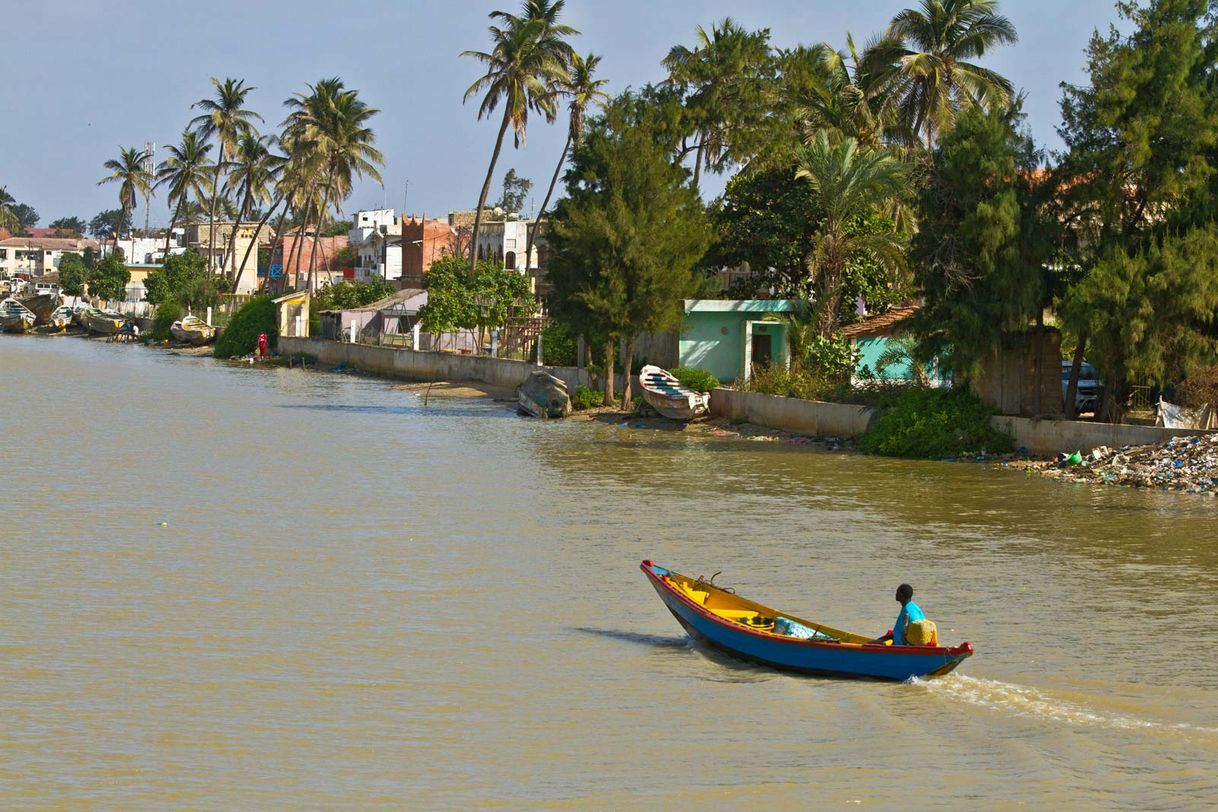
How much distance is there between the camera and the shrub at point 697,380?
125ft

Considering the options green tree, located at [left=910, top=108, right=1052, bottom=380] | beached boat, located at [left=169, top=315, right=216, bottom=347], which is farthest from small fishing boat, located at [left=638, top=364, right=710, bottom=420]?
beached boat, located at [left=169, top=315, right=216, bottom=347]

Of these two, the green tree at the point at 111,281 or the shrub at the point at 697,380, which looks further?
the green tree at the point at 111,281

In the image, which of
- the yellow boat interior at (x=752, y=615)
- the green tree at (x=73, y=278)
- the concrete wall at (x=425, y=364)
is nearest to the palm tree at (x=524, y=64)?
the concrete wall at (x=425, y=364)

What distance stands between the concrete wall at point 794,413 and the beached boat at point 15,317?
8361 cm

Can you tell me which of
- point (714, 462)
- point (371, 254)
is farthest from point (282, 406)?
point (371, 254)

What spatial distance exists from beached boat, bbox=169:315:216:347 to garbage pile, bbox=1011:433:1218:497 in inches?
2504

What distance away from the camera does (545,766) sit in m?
10.8

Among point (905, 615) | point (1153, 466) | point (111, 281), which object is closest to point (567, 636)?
point (905, 615)

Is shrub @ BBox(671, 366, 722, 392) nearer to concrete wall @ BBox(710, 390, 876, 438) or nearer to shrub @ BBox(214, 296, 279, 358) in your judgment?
concrete wall @ BBox(710, 390, 876, 438)

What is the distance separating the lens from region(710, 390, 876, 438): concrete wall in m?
32.9

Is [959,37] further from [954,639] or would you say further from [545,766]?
[545,766]

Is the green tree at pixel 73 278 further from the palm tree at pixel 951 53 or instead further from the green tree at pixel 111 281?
the palm tree at pixel 951 53

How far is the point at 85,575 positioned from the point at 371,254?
297ft

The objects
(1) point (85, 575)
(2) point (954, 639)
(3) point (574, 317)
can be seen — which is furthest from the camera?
(3) point (574, 317)
